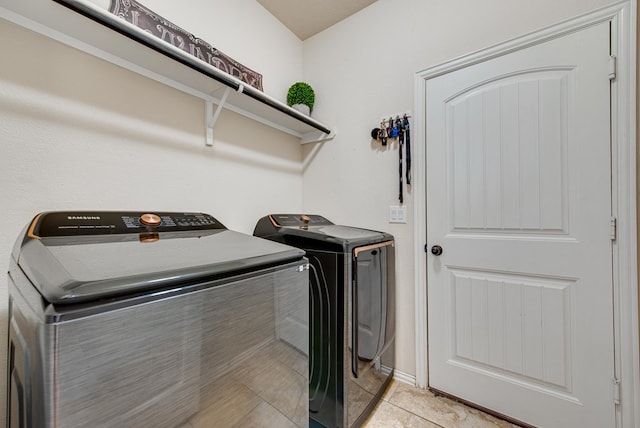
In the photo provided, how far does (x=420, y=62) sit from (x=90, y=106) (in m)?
1.91

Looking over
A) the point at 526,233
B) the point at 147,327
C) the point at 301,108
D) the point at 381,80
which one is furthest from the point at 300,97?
the point at 147,327

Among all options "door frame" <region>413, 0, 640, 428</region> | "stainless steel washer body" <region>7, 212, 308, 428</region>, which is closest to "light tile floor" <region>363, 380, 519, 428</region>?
"door frame" <region>413, 0, 640, 428</region>

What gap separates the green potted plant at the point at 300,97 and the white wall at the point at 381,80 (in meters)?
0.18

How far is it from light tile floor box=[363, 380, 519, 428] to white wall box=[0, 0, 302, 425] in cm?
141

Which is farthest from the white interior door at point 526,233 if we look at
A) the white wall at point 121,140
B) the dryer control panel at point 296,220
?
the white wall at point 121,140

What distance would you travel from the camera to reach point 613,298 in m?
1.25

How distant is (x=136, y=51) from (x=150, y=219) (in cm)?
78

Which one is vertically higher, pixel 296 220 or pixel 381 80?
pixel 381 80

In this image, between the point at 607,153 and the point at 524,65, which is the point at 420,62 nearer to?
the point at 524,65

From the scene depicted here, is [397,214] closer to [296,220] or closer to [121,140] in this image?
[296,220]

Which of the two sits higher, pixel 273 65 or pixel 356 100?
pixel 273 65

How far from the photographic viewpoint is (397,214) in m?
1.86

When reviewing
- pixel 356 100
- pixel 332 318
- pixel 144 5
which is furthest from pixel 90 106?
pixel 356 100

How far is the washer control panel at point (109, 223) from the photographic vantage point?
35.7 inches
